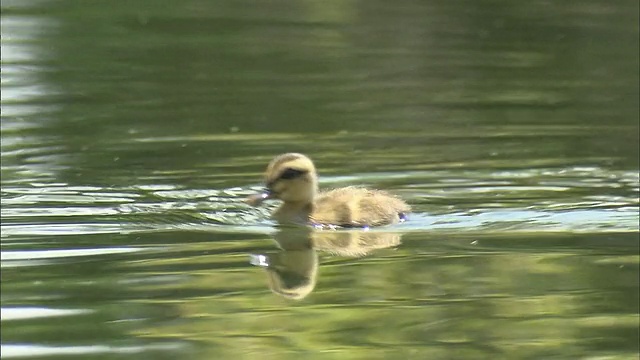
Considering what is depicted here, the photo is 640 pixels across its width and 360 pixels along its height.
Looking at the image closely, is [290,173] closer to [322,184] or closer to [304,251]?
[304,251]

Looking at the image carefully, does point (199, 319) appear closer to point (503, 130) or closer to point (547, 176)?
point (547, 176)

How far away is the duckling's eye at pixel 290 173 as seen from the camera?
28.1ft

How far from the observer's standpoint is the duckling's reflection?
23.7 feet

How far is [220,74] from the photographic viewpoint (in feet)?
45.2

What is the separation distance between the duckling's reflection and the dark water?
2cm

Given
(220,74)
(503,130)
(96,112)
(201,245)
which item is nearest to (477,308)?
(201,245)

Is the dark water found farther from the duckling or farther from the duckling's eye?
the duckling's eye

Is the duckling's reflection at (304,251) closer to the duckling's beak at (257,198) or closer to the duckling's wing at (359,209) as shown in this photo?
the duckling's wing at (359,209)

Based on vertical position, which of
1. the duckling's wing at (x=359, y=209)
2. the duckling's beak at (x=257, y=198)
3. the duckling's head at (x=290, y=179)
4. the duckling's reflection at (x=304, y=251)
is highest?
the duckling's head at (x=290, y=179)

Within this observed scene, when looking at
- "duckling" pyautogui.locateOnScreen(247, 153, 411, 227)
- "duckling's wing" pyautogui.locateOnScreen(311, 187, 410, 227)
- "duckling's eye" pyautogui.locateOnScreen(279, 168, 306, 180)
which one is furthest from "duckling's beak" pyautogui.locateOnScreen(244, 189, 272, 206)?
"duckling's wing" pyautogui.locateOnScreen(311, 187, 410, 227)

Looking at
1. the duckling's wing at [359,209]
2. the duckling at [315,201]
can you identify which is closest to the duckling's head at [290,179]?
the duckling at [315,201]

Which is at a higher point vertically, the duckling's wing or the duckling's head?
the duckling's head

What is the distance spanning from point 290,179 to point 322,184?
105 centimetres

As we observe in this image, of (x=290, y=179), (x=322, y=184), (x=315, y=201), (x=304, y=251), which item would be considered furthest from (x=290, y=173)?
(x=322, y=184)
